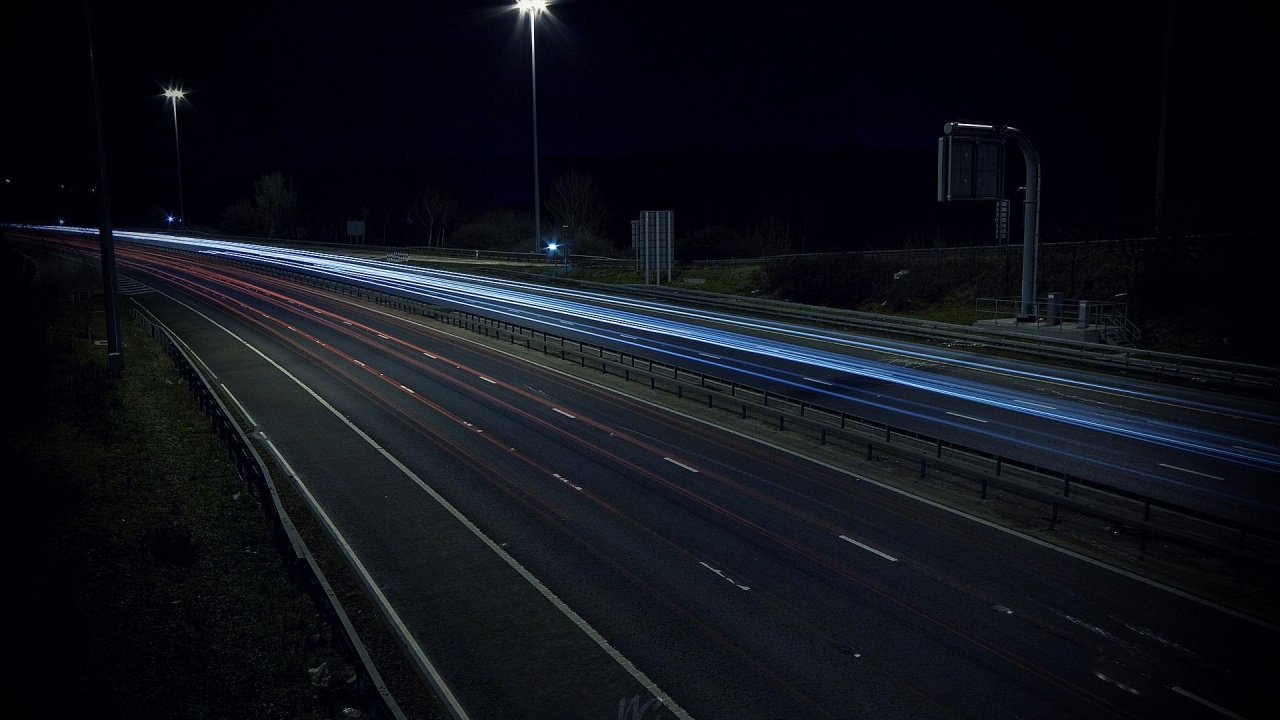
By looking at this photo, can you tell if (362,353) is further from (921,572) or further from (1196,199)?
(1196,199)

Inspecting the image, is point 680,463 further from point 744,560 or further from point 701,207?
point 701,207

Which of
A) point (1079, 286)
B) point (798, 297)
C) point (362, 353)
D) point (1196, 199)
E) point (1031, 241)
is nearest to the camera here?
point (362, 353)

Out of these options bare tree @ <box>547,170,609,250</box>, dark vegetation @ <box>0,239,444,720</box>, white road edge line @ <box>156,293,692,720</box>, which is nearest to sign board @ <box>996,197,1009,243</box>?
white road edge line @ <box>156,293,692,720</box>

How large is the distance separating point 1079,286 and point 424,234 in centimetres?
9588

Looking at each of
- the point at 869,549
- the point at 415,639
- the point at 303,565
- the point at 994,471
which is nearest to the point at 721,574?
the point at 869,549

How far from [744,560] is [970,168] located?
2644cm

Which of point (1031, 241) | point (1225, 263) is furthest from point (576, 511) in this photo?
point (1225, 263)

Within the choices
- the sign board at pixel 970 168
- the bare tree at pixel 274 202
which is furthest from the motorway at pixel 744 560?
the bare tree at pixel 274 202

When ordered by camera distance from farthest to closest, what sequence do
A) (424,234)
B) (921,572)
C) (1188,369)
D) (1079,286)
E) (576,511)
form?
(424,234) < (1079,286) < (1188,369) < (576,511) < (921,572)

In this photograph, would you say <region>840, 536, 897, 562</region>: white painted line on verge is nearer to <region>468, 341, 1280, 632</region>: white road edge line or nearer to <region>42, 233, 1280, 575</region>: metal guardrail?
<region>468, 341, 1280, 632</region>: white road edge line

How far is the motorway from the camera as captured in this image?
31.4 ft

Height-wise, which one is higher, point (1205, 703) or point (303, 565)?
point (303, 565)

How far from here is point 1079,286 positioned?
42469 millimetres

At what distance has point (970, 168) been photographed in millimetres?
34375
